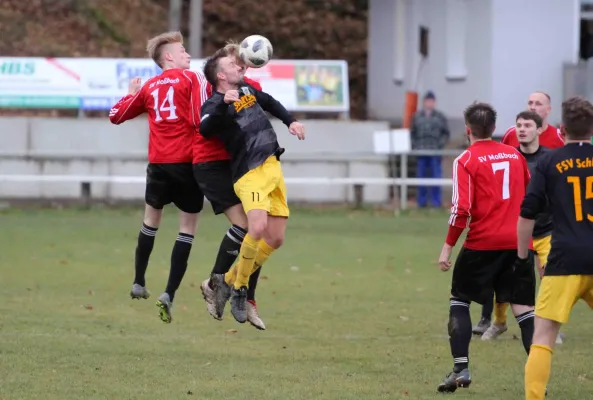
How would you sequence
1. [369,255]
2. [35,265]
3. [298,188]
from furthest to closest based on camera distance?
[298,188]
[369,255]
[35,265]

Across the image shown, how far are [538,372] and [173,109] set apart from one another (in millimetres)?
3788

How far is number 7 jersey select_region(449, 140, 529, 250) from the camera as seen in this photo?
831cm

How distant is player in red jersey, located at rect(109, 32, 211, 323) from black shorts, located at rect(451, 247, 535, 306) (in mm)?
2465

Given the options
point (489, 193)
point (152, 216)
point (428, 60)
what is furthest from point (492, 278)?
point (428, 60)

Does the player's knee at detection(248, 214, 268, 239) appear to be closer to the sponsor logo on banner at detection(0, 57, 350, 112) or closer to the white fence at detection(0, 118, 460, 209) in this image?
the white fence at detection(0, 118, 460, 209)

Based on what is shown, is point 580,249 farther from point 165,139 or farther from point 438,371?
point 165,139

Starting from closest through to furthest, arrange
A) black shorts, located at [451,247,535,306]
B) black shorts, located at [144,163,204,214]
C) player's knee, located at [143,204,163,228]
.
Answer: black shorts, located at [451,247,535,306] < black shorts, located at [144,163,204,214] < player's knee, located at [143,204,163,228]

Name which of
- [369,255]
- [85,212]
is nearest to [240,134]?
[369,255]

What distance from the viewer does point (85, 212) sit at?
72.9 feet

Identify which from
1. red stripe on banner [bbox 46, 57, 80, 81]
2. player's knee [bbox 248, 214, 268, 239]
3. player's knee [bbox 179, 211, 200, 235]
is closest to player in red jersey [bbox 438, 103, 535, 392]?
player's knee [bbox 248, 214, 268, 239]

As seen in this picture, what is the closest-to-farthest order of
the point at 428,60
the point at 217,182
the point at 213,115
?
the point at 213,115 < the point at 217,182 < the point at 428,60

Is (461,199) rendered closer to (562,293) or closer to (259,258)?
(562,293)

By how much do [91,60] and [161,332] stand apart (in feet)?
45.8

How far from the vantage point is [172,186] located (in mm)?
9977
